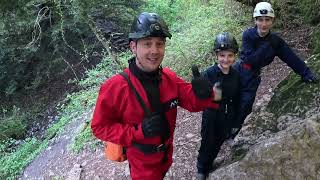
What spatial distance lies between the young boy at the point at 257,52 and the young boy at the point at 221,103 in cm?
15

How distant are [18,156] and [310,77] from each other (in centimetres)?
728

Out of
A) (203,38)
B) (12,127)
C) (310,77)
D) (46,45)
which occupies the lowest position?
(12,127)

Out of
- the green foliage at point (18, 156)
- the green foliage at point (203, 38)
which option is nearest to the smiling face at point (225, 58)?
the green foliage at point (203, 38)

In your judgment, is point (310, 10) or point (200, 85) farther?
point (310, 10)

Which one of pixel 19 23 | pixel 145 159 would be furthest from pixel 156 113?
pixel 19 23

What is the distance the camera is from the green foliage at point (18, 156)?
8250mm

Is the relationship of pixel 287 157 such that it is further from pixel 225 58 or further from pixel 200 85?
pixel 225 58

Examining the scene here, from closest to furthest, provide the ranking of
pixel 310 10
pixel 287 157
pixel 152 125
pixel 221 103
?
pixel 287 157, pixel 152 125, pixel 221 103, pixel 310 10

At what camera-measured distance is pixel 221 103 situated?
12.1 ft

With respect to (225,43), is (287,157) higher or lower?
lower

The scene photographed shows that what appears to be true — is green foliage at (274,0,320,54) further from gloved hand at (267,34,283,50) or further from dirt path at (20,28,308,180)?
gloved hand at (267,34,283,50)

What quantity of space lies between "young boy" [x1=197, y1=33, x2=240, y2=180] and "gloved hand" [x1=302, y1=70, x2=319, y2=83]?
62 centimetres

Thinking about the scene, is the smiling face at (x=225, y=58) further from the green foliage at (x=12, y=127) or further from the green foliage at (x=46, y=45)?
the green foliage at (x=12, y=127)

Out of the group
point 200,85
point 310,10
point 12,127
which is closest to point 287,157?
point 200,85
